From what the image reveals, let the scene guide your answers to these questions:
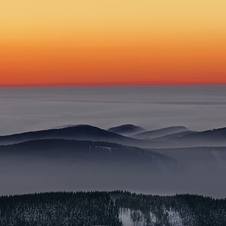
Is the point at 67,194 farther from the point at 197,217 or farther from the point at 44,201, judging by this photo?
the point at 197,217

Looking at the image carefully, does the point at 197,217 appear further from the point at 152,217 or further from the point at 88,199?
the point at 88,199

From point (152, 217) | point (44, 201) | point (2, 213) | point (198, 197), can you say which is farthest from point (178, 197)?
point (2, 213)

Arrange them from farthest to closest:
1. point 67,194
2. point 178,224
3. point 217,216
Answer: point 67,194 → point 217,216 → point 178,224

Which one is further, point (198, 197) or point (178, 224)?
point (198, 197)

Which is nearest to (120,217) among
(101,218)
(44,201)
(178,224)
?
(101,218)

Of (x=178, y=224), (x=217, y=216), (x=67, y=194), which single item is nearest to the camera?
(x=178, y=224)

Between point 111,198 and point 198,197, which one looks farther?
point 198,197
